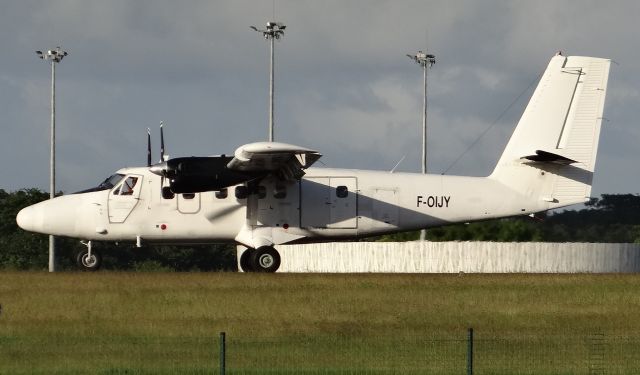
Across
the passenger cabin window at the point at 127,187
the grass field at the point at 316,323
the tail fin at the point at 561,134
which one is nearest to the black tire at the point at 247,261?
the grass field at the point at 316,323

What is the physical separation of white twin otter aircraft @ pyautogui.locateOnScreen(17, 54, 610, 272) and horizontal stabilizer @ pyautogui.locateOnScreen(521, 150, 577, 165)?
0.03 m

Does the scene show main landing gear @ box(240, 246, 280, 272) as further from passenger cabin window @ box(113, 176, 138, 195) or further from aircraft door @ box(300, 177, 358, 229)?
passenger cabin window @ box(113, 176, 138, 195)

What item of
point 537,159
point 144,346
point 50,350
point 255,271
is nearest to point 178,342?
point 144,346

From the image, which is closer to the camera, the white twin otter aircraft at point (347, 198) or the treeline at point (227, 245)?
the white twin otter aircraft at point (347, 198)

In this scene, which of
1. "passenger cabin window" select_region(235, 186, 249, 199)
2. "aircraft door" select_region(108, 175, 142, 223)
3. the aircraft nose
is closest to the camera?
"passenger cabin window" select_region(235, 186, 249, 199)

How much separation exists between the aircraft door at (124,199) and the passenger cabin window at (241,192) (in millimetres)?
2789

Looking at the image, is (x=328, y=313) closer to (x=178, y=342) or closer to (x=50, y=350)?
(x=178, y=342)

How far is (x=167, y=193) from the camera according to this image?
116 feet

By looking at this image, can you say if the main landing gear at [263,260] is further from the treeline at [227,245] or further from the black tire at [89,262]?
the treeline at [227,245]

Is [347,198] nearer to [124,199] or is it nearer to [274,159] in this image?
[274,159]

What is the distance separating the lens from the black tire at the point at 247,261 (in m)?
35.4

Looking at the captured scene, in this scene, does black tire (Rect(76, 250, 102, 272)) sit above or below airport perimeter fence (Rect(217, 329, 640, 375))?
above

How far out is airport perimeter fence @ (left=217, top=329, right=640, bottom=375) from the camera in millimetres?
21812

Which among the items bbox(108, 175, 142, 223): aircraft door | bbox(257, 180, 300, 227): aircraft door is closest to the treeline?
bbox(257, 180, 300, 227): aircraft door
